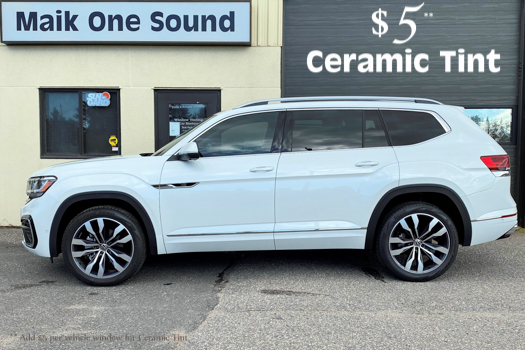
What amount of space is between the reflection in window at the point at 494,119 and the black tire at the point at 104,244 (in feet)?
20.8

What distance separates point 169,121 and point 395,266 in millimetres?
4958

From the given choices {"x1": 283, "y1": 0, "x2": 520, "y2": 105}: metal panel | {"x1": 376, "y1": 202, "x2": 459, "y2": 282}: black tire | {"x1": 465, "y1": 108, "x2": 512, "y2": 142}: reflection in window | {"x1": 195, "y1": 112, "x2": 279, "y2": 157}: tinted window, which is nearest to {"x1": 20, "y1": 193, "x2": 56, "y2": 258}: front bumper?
{"x1": 195, "y1": 112, "x2": 279, "y2": 157}: tinted window

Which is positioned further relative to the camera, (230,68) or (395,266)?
(230,68)

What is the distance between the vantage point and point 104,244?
472 centimetres

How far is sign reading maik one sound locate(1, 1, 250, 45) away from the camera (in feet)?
26.3

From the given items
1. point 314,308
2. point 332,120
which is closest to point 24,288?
point 314,308

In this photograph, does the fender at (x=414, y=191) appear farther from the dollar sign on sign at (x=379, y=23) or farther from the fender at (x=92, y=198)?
the dollar sign on sign at (x=379, y=23)

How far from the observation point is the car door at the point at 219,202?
184 inches

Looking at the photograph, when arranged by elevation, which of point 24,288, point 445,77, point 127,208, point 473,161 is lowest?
point 24,288

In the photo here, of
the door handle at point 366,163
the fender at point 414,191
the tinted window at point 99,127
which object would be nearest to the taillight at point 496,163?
the fender at point 414,191

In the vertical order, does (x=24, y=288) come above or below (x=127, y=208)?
below

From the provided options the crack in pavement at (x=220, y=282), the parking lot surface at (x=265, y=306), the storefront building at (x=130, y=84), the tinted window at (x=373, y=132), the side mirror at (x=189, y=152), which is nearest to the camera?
the parking lot surface at (x=265, y=306)

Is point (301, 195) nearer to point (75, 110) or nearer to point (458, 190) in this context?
point (458, 190)

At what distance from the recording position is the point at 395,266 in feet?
15.8
